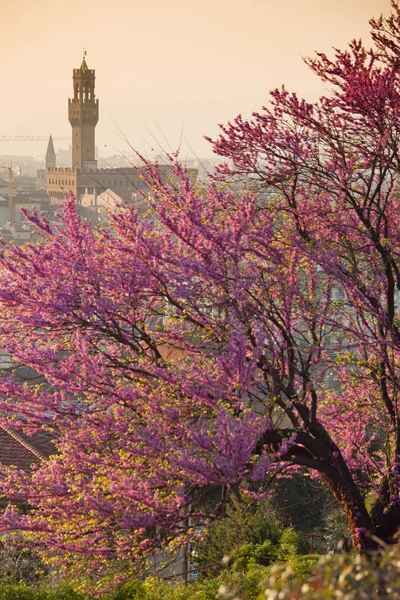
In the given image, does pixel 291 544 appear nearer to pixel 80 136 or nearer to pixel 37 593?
pixel 37 593

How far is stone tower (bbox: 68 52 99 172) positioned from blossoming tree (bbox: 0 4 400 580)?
14802cm

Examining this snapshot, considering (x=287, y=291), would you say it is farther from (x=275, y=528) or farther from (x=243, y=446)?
(x=275, y=528)

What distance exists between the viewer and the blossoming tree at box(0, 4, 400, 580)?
8.16m

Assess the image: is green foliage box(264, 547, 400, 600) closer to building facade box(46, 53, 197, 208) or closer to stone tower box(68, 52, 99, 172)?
building facade box(46, 53, 197, 208)

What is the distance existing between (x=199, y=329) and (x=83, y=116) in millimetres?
157050

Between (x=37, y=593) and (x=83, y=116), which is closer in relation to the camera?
(x=37, y=593)

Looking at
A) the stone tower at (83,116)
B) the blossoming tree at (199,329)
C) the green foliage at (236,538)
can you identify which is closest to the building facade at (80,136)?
the stone tower at (83,116)

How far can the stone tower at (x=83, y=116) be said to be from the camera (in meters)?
158

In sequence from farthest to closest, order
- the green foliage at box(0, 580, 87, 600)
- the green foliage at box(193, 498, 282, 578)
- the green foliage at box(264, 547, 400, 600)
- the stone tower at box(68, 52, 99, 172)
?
the stone tower at box(68, 52, 99, 172), the green foliage at box(193, 498, 282, 578), the green foliage at box(0, 580, 87, 600), the green foliage at box(264, 547, 400, 600)

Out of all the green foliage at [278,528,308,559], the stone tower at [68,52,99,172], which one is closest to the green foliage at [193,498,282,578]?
the green foliage at [278,528,308,559]

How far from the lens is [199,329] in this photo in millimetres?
9359

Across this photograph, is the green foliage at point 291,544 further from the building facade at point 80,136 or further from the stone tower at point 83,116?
the stone tower at point 83,116

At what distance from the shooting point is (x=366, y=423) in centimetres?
1151

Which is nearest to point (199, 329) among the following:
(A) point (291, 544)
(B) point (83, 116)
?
(A) point (291, 544)
